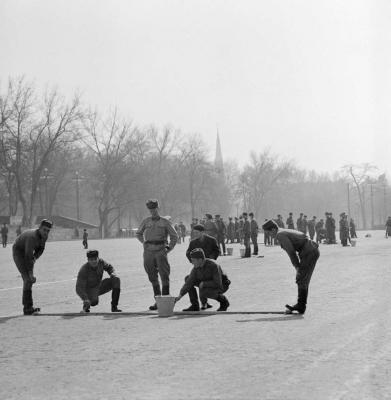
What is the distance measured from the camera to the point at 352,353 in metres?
8.13

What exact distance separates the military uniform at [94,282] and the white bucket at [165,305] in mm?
1178

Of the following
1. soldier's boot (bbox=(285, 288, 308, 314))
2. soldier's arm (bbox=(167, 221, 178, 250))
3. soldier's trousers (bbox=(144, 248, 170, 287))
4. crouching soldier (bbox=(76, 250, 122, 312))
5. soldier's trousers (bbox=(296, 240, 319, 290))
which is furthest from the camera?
soldier's trousers (bbox=(144, 248, 170, 287))

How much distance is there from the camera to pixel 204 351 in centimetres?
852

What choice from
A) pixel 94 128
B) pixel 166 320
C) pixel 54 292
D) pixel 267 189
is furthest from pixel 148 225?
pixel 267 189

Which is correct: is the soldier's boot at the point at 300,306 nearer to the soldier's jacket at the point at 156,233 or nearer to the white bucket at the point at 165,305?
the white bucket at the point at 165,305

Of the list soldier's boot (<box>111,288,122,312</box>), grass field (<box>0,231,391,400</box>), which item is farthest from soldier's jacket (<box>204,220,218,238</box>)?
soldier's boot (<box>111,288,122,312</box>)

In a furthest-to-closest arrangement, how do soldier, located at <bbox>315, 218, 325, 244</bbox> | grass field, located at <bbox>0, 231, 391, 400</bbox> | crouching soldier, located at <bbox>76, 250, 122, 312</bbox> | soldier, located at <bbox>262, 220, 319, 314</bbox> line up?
soldier, located at <bbox>315, 218, 325, 244</bbox> < crouching soldier, located at <bbox>76, 250, 122, 312</bbox> < soldier, located at <bbox>262, 220, 319, 314</bbox> < grass field, located at <bbox>0, 231, 391, 400</bbox>

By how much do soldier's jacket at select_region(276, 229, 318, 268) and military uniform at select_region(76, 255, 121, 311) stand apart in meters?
2.56

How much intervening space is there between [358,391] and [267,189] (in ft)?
403

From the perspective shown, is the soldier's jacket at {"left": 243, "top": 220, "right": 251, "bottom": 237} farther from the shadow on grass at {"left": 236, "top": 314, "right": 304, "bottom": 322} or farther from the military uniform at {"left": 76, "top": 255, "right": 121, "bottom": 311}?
the shadow on grass at {"left": 236, "top": 314, "right": 304, "bottom": 322}

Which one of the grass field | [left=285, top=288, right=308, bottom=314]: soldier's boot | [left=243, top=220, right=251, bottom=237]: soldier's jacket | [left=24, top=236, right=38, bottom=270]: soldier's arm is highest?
[left=243, top=220, right=251, bottom=237]: soldier's jacket

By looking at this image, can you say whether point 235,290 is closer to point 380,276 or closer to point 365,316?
point 380,276

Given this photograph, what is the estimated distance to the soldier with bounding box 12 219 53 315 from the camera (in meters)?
12.9

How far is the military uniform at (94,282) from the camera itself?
13.2 metres
